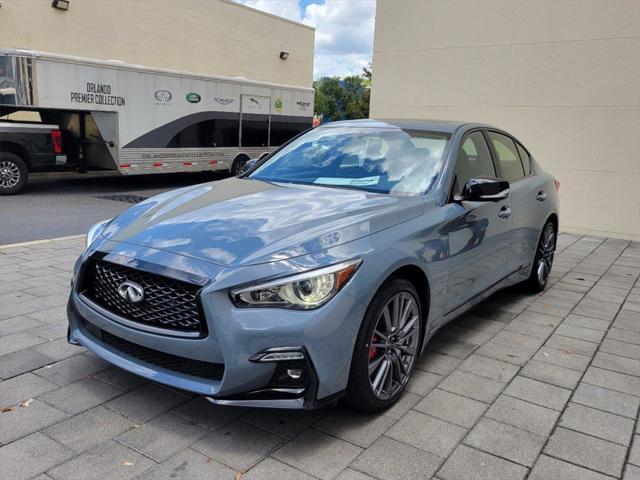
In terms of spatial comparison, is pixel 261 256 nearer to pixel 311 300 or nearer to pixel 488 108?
pixel 311 300

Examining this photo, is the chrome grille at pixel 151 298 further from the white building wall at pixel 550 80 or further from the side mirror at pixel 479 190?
the white building wall at pixel 550 80

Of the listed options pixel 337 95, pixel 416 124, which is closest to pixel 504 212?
pixel 416 124

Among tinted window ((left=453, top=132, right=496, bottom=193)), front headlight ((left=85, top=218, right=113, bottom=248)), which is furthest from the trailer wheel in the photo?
front headlight ((left=85, top=218, right=113, bottom=248))

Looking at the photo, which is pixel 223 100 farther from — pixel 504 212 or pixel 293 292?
pixel 293 292

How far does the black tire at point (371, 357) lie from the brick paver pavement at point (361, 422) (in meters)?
0.11

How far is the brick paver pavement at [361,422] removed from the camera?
256 centimetres

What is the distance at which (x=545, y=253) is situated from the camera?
18.4 ft

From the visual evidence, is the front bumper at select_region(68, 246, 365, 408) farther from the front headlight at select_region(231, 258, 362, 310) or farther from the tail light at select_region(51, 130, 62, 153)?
the tail light at select_region(51, 130, 62, 153)

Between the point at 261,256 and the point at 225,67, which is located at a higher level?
the point at 225,67

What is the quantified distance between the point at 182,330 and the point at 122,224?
3.08ft

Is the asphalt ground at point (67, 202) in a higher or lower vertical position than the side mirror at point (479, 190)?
lower

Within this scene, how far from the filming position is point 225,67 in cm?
2203

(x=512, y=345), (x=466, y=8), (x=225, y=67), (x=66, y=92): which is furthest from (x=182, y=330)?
(x=225, y=67)

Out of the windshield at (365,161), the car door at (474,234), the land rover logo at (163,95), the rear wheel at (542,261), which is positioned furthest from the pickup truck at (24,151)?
the rear wheel at (542,261)
